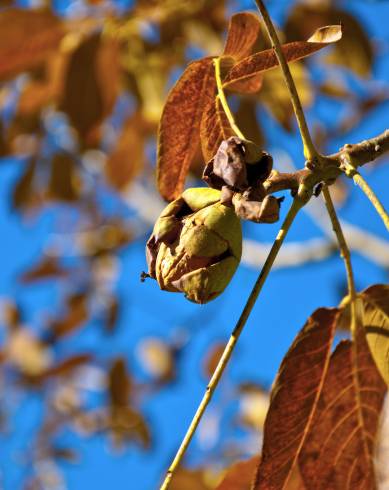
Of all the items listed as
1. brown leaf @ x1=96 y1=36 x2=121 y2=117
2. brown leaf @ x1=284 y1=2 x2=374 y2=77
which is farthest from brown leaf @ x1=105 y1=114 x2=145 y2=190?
brown leaf @ x1=284 y1=2 x2=374 y2=77

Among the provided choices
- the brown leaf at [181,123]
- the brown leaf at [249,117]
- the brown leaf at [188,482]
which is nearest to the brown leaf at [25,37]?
the brown leaf at [181,123]

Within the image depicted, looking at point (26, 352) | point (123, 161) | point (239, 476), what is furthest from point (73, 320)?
point (239, 476)

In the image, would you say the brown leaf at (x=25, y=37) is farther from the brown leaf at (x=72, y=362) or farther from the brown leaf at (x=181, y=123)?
the brown leaf at (x=72, y=362)

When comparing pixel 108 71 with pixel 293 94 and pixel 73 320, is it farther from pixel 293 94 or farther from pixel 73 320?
pixel 73 320

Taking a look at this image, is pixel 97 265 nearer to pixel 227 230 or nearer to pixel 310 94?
pixel 310 94

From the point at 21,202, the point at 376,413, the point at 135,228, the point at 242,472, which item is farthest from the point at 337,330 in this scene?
the point at 135,228

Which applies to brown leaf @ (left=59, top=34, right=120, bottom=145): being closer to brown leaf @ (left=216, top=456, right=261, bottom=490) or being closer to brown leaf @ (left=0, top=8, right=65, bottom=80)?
brown leaf @ (left=0, top=8, right=65, bottom=80)
